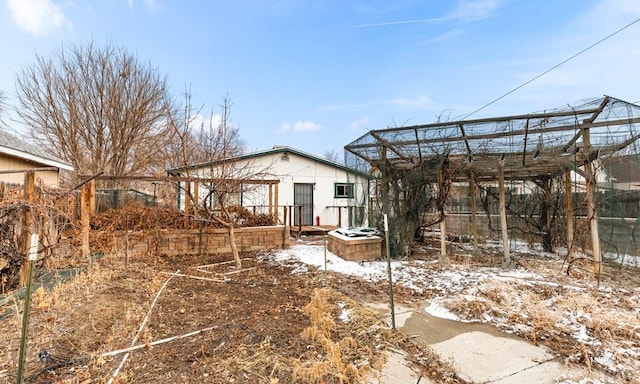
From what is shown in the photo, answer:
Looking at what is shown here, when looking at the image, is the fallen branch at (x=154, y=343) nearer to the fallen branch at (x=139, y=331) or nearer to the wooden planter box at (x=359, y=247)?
the fallen branch at (x=139, y=331)

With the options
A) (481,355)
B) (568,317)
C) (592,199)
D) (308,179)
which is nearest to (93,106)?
(308,179)

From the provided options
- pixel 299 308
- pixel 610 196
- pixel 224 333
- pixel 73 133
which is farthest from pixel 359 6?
pixel 73 133

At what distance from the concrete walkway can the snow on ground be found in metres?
0.24

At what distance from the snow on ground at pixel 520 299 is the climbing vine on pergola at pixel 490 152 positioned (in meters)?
0.72

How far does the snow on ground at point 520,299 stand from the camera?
2.84 m

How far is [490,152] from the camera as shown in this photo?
5.70 m

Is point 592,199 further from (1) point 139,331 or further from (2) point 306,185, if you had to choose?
(2) point 306,185

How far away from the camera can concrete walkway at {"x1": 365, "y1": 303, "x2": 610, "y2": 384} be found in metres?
2.27

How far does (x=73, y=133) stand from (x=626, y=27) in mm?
17855

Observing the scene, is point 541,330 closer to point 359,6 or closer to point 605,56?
point 605,56

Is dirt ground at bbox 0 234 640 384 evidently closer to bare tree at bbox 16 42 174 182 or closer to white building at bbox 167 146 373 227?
white building at bbox 167 146 373 227

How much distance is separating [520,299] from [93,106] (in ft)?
52.9

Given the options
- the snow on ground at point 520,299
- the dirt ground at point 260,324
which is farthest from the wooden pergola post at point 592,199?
the snow on ground at point 520,299

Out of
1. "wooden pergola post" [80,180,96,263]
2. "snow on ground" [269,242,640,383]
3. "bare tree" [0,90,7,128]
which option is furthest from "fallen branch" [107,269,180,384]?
"bare tree" [0,90,7,128]
